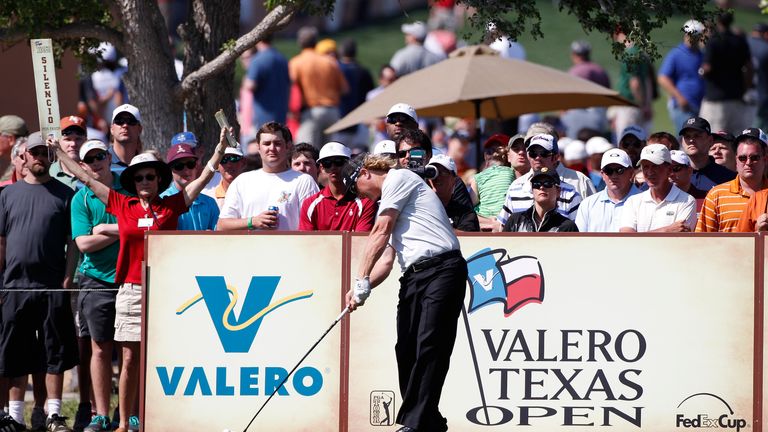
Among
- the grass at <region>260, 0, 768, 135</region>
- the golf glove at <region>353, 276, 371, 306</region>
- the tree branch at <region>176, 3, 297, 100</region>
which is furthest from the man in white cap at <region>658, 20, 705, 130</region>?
the grass at <region>260, 0, 768, 135</region>

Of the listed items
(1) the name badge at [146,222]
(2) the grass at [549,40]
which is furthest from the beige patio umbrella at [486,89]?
(2) the grass at [549,40]

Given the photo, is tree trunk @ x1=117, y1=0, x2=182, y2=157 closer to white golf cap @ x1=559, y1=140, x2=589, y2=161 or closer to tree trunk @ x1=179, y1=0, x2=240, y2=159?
tree trunk @ x1=179, y1=0, x2=240, y2=159

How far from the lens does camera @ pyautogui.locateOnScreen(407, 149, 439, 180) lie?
974cm

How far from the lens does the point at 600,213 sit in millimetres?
10859

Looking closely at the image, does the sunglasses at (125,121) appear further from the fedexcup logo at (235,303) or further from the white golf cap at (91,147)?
the fedexcup logo at (235,303)

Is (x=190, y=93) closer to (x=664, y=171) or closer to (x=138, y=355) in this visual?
(x=138, y=355)

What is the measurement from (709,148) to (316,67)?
8056 millimetres

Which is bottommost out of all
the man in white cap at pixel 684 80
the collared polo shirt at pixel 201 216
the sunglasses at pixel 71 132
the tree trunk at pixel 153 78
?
the collared polo shirt at pixel 201 216

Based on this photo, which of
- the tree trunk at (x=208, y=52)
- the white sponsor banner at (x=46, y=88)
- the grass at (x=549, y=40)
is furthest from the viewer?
the grass at (x=549, y=40)

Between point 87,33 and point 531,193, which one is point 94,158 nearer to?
point 87,33

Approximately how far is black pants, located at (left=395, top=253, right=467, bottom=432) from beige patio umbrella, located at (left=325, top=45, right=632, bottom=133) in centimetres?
543

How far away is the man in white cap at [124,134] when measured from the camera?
39.0 ft

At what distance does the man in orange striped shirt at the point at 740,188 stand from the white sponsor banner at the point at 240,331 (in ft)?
9.13

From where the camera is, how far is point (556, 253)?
32.8 feet
